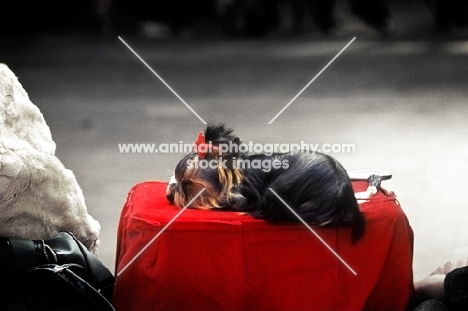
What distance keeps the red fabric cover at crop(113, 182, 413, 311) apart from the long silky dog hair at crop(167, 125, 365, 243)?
45 mm

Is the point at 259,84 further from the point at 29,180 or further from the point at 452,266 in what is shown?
the point at 29,180

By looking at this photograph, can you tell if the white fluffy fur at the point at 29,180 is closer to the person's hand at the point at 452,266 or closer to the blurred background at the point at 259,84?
the blurred background at the point at 259,84

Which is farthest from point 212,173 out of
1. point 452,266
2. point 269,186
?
point 452,266

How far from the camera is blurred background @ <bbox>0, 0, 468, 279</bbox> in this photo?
3.70 metres

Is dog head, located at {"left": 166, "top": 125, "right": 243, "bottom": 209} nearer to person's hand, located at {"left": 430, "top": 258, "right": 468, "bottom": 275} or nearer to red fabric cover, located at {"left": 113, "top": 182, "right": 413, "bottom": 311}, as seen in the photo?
red fabric cover, located at {"left": 113, "top": 182, "right": 413, "bottom": 311}

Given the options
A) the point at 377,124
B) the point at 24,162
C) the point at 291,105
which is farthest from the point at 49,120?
the point at 24,162

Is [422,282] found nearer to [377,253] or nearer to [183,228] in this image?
[377,253]

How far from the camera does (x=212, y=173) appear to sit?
2221 mm

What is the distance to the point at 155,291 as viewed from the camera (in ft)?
7.00

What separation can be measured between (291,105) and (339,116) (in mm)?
371

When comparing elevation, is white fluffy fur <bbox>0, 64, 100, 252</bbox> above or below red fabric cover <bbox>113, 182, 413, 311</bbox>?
above

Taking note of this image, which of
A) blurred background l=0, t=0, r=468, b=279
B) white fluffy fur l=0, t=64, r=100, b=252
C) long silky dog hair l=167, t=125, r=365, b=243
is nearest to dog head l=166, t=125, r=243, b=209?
long silky dog hair l=167, t=125, r=365, b=243

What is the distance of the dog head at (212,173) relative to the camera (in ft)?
7.24

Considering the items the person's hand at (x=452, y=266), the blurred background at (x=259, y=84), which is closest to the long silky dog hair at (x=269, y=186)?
the person's hand at (x=452, y=266)
